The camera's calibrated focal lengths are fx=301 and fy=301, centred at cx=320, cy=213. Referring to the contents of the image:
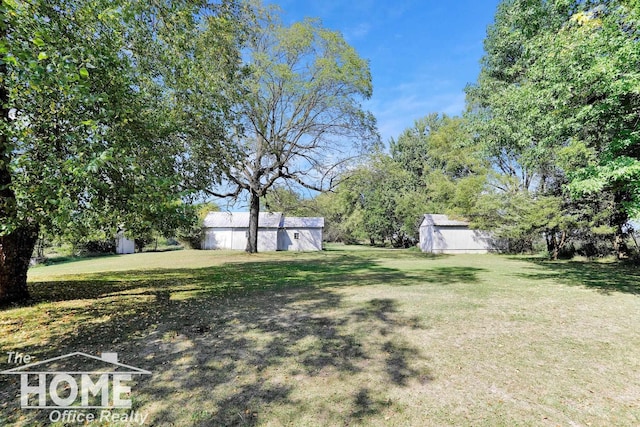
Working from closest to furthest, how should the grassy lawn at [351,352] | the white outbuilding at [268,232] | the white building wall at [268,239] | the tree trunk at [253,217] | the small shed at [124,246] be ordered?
the grassy lawn at [351,352] → the tree trunk at [253,217] → the small shed at [124,246] → the white building wall at [268,239] → the white outbuilding at [268,232]

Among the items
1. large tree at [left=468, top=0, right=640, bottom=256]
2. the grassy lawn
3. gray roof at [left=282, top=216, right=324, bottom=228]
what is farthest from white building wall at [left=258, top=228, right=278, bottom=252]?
the grassy lawn

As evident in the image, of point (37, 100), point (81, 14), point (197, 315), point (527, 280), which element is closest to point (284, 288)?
point (197, 315)

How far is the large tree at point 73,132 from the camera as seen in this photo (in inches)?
157

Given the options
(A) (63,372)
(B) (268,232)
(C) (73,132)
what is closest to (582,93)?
(C) (73,132)

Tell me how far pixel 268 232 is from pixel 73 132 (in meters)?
26.5

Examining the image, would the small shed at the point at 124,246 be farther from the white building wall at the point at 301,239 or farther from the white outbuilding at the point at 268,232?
the white building wall at the point at 301,239

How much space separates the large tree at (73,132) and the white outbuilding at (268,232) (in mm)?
23461

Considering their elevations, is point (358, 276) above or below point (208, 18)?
below

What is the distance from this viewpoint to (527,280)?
35.4 ft

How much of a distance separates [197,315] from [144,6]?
6.37 metres

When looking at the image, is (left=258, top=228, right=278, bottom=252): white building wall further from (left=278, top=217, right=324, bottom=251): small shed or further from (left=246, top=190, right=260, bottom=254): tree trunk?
(left=246, top=190, right=260, bottom=254): tree trunk

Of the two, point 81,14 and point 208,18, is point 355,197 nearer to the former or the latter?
point 208,18

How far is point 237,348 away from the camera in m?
4.44

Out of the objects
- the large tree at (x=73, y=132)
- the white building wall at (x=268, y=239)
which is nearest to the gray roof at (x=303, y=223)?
the white building wall at (x=268, y=239)
